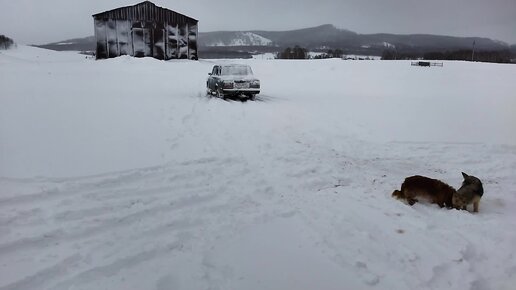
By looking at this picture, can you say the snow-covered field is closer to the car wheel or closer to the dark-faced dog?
the dark-faced dog

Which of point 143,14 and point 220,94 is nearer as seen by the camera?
point 220,94

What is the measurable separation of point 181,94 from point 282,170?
341 inches

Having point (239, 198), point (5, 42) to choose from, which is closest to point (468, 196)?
point (239, 198)

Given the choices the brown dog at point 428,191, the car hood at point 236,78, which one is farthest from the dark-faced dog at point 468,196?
the car hood at point 236,78

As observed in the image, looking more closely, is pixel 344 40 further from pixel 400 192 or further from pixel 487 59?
pixel 400 192

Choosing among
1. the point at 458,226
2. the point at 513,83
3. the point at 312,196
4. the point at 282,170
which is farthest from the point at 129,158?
the point at 513,83

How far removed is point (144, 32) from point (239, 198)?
24354 millimetres

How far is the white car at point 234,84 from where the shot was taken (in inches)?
509

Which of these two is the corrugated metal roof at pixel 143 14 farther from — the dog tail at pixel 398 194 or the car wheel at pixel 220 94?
→ the dog tail at pixel 398 194

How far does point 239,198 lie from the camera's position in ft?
15.1

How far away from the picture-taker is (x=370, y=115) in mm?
10266

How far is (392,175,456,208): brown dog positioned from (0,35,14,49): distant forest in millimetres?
4081

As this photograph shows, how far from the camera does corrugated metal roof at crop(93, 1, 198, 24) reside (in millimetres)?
25266

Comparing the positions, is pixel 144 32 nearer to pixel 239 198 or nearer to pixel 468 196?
pixel 239 198
